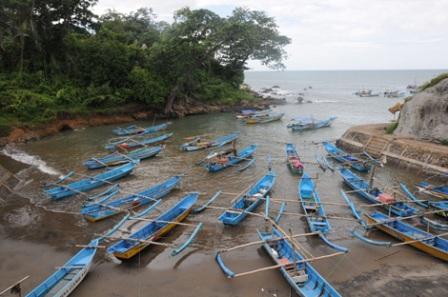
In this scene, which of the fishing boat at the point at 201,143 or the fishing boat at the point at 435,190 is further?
the fishing boat at the point at 201,143

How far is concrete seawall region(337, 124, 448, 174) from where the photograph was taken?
2333cm

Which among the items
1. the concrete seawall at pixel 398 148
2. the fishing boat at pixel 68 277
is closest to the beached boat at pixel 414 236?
the concrete seawall at pixel 398 148

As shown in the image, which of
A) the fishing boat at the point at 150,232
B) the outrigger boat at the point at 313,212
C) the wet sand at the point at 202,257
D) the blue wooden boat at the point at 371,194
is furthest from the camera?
the blue wooden boat at the point at 371,194

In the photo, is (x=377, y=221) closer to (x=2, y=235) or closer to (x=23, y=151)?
(x=2, y=235)

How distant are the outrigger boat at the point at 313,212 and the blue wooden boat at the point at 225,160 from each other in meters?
6.67

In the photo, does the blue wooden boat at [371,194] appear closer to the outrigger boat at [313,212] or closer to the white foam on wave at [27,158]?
the outrigger boat at [313,212]

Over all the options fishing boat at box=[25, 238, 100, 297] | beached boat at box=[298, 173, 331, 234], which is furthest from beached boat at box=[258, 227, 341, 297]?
fishing boat at box=[25, 238, 100, 297]

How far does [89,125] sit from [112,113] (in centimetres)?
405

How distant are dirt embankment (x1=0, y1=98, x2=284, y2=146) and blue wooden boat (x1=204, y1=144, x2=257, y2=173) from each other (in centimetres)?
2113

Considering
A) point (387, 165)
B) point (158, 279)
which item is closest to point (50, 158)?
point (158, 279)

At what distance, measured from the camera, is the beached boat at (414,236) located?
45.2ft

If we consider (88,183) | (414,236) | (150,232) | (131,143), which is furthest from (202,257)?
(131,143)

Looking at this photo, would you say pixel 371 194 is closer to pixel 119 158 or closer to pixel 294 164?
pixel 294 164

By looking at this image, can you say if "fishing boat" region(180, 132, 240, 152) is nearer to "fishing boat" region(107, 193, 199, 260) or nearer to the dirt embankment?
"fishing boat" region(107, 193, 199, 260)
